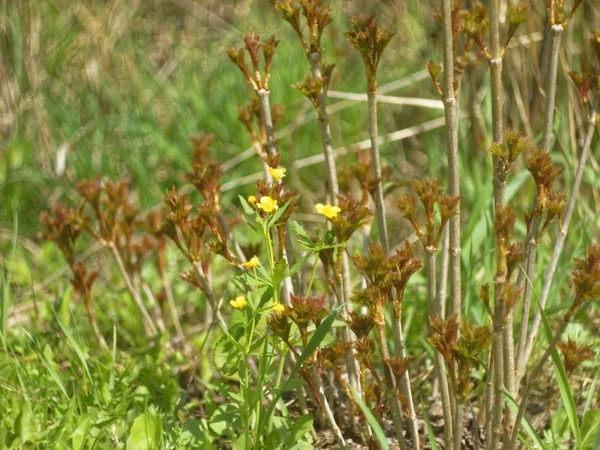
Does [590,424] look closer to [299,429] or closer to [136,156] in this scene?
[299,429]

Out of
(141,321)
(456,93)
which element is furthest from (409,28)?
(456,93)

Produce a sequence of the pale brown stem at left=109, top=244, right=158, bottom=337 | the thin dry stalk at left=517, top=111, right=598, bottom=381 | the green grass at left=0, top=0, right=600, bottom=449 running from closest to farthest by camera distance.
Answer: the thin dry stalk at left=517, top=111, right=598, bottom=381 → the green grass at left=0, top=0, right=600, bottom=449 → the pale brown stem at left=109, top=244, right=158, bottom=337

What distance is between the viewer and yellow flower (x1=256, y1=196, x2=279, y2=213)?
1.74 meters

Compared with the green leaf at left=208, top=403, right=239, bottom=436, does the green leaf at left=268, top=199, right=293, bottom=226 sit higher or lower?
higher

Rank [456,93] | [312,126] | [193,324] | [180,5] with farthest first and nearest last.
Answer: [180,5]
[312,126]
[193,324]
[456,93]

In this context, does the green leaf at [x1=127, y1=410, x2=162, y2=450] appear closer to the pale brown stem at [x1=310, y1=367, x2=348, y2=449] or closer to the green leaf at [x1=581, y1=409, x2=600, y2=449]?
the pale brown stem at [x1=310, y1=367, x2=348, y2=449]

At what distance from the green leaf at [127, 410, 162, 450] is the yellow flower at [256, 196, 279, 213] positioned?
66cm

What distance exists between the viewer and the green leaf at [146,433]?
1989mm

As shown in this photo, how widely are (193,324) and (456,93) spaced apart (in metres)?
1.81

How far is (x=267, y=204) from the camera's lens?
176 cm

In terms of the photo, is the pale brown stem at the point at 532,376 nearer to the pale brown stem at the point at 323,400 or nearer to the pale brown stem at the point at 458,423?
the pale brown stem at the point at 458,423

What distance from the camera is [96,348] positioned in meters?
2.91

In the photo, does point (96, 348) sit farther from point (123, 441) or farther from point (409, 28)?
point (409, 28)

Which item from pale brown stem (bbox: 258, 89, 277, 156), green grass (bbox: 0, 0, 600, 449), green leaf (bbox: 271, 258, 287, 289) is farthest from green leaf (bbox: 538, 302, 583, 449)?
pale brown stem (bbox: 258, 89, 277, 156)
